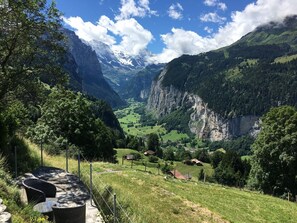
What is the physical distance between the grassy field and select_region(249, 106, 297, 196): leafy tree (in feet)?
87.6

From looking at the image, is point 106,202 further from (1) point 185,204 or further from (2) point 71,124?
(2) point 71,124

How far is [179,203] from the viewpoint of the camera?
19.4 m

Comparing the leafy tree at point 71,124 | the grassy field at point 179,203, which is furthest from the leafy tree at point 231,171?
the grassy field at point 179,203

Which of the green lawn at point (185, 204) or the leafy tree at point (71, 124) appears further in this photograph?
the leafy tree at point (71, 124)

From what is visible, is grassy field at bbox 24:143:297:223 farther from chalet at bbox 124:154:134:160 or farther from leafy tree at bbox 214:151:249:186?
chalet at bbox 124:154:134:160

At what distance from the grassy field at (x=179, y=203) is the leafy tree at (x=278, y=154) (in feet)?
87.6

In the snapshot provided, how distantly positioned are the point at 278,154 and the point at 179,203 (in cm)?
3664

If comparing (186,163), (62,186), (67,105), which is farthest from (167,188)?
(186,163)

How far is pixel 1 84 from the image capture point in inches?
803

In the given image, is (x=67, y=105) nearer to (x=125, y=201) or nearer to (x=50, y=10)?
(x=50, y=10)

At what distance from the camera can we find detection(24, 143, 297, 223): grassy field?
17286 mm

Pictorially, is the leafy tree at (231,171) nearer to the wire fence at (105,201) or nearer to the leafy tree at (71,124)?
the leafy tree at (71,124)

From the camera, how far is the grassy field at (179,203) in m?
17.3

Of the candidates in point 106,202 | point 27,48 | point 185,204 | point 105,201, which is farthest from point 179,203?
point 27,48
